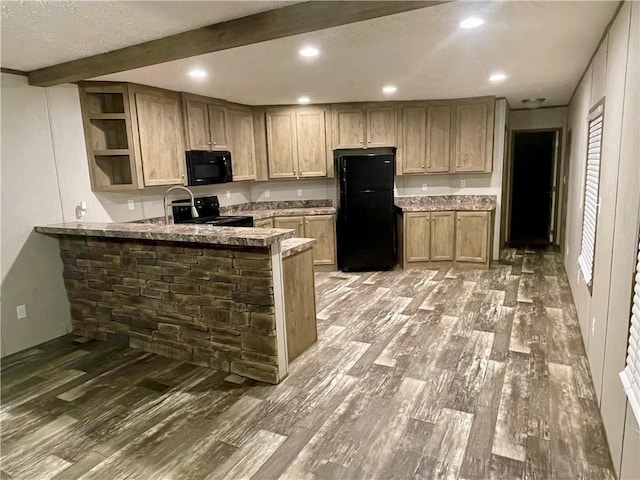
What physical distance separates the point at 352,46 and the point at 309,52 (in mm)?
353

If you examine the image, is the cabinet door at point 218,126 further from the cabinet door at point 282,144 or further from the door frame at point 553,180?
the door frame at point 553,180

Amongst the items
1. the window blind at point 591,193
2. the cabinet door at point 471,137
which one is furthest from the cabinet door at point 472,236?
the window blind at point 591,193

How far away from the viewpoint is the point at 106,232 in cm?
319

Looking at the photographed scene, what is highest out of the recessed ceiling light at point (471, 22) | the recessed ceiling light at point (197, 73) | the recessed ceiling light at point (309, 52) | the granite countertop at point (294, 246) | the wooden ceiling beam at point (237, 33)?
the recessed ceiling light at point (197, 73)

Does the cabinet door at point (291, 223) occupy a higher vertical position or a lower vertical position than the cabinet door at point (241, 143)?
lower

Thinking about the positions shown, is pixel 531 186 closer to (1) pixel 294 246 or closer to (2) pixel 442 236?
(2) pixel 442 236

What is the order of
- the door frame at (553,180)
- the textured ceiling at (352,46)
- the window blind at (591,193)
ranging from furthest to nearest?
the door frame at (553,180), the window blind at (591,193), the textured ceiling at (352,46)

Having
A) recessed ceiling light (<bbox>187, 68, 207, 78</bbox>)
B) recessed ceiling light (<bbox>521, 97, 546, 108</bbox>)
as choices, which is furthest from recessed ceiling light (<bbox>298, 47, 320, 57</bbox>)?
recessed ceiling light (<bbox>521, 97, 546, 108</bbox>)

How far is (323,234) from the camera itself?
5.72 m

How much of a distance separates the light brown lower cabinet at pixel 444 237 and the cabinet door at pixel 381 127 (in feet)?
3.61

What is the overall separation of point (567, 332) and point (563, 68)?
2.45 m

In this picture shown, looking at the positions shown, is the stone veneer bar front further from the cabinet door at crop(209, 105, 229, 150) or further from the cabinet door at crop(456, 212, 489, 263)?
the cabinet door at crop(456, 212, 489, 263)

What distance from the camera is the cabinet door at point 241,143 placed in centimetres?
537

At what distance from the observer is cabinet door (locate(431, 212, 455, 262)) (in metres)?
5.59
